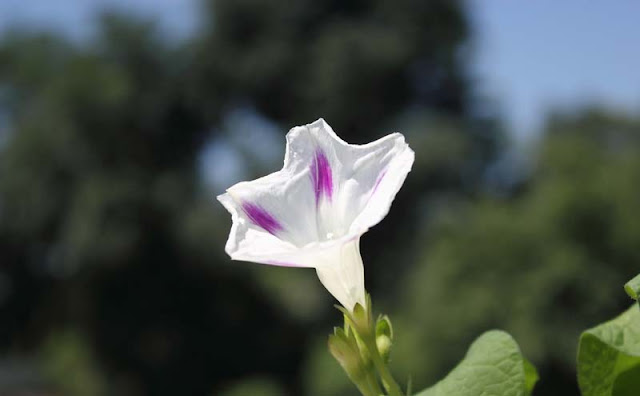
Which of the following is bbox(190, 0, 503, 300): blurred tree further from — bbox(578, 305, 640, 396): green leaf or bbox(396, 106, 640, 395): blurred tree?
bbox(578, 305, 640, 396): green leaf

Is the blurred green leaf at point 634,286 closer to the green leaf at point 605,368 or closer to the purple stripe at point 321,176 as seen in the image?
the green leaf at point 605,368

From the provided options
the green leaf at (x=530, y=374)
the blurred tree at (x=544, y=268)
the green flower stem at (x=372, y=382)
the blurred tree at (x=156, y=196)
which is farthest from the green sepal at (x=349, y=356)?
the blurred tree at (x=156, y=196)

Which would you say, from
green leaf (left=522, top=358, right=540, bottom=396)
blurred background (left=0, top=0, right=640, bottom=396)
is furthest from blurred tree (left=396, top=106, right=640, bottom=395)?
green leaf (left=522, top=358, right=540, bottom=396)

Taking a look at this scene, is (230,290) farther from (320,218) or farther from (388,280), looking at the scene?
(320,218)

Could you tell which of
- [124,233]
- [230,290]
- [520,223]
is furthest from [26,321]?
[520,223]

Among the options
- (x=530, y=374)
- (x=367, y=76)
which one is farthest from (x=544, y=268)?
(x=530, y=374)
